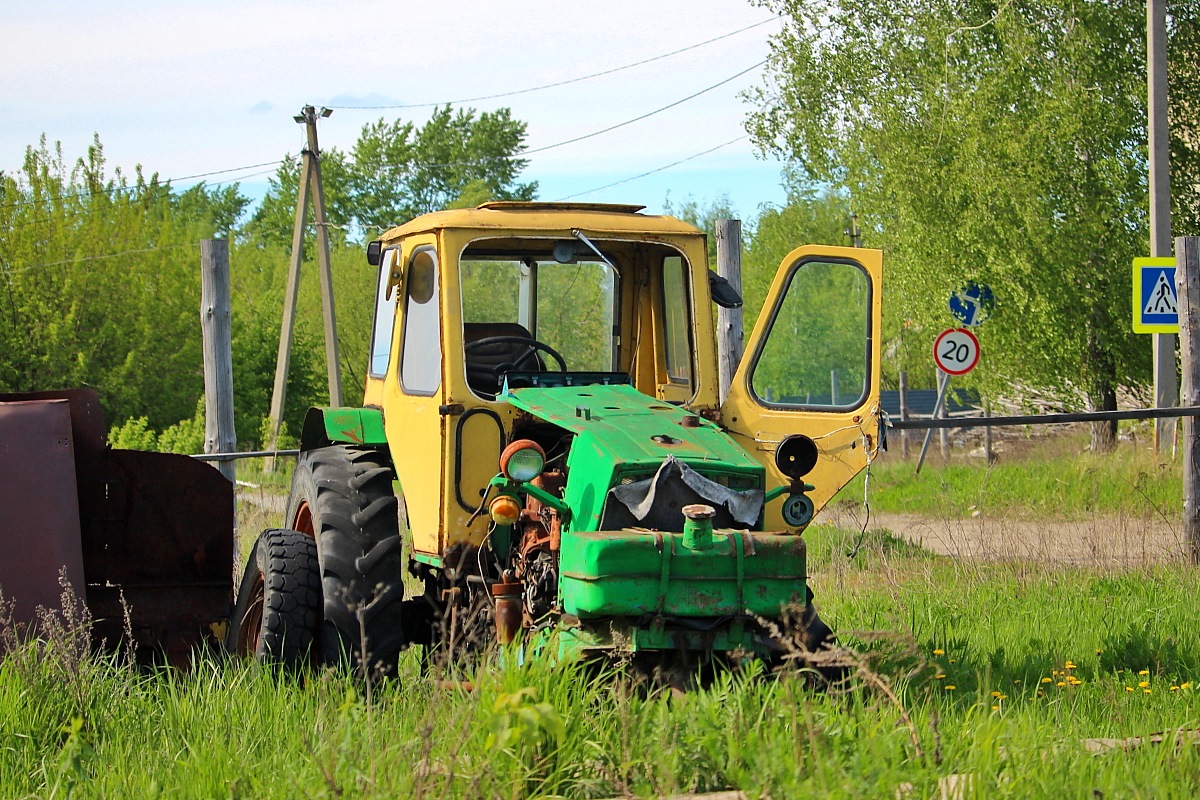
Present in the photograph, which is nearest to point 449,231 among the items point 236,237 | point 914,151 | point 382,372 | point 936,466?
point 382,372

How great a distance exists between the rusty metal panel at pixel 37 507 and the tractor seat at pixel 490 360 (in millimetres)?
1864

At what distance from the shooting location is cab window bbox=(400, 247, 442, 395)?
6.34 meters

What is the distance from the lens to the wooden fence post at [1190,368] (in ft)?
34.2

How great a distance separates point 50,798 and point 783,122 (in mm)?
23730

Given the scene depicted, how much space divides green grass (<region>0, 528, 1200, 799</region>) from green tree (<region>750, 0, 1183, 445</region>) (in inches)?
553

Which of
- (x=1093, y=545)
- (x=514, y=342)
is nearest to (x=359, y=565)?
(x=514, y=342)

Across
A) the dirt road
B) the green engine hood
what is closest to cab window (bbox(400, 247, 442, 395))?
the green engine hood

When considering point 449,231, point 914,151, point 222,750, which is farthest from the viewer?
point 914,151

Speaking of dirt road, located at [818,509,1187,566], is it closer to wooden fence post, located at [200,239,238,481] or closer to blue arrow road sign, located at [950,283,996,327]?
wooden fence post, located at [200,239,238,481]

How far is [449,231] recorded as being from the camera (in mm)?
6273

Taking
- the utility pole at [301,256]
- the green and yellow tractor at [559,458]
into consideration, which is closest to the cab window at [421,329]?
the green and yellow tractor at [559,458]

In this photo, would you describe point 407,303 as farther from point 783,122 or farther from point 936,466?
point 783,122

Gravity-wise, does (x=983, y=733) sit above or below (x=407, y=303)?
below

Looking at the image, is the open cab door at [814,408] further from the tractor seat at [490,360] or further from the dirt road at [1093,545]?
the dirt road at [1093,545]
